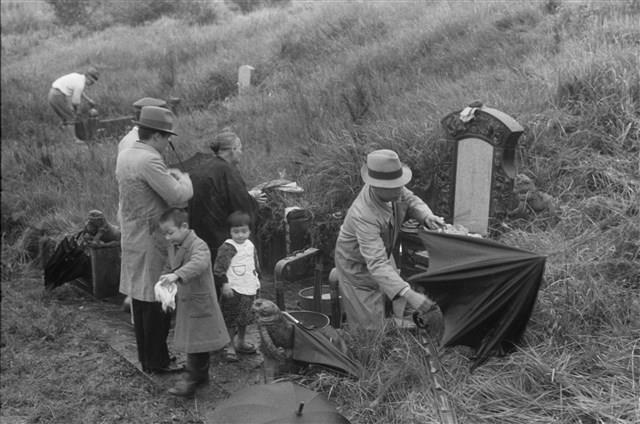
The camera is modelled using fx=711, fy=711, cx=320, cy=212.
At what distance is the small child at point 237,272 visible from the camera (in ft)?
18.3

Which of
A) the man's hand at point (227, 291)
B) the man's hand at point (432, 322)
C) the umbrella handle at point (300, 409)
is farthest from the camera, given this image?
the man's hand at point (227, 291)

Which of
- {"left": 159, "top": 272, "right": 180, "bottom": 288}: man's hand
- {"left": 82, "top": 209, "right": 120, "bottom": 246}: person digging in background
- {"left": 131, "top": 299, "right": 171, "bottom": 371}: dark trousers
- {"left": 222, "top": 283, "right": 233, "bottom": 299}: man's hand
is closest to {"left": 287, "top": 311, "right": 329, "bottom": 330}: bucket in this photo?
{"left": 222, "top": 283, "right": 233, "bottom": 299}: man's hand

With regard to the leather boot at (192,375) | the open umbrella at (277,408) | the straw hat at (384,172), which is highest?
the straw hat at (384,172)

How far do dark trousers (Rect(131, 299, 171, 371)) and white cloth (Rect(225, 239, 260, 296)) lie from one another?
600 mm

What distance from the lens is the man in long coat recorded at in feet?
19.8

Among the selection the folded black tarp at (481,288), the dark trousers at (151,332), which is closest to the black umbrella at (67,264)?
the dark trousers at (151,332)

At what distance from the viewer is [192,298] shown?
17.0 ft

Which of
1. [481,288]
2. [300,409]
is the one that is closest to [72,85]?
[481,288]

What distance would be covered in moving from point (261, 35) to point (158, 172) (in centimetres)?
1449

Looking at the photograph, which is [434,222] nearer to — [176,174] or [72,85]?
[176,174]

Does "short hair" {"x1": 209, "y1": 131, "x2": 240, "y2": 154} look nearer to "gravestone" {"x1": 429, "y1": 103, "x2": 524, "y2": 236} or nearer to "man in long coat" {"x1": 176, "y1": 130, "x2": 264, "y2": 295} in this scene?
"man in long coat" {"x1": 176, "y1": 130, "x2": 264, "y2": 295}

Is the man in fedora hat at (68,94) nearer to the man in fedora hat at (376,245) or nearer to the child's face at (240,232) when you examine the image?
the child's face at (240,232)

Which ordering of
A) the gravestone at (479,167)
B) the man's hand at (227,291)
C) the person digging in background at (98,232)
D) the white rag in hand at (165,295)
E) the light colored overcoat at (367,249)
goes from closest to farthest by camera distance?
the white rag in hand at (165,295) → the light colored overcoat at (367,249) → the man's hand at (227,291) → the gravestone at (479,167) → the person digging in background at (98,232)

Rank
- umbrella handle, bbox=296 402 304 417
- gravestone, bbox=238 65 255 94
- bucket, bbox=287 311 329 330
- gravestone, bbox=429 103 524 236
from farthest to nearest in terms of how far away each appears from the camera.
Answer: gravestone, bbox=238 65 255 94
gravestone, bbox=429 103 524 236
bucket, bbox=287 311 329 330
umbrella handle, bbox=296 402 304 417
